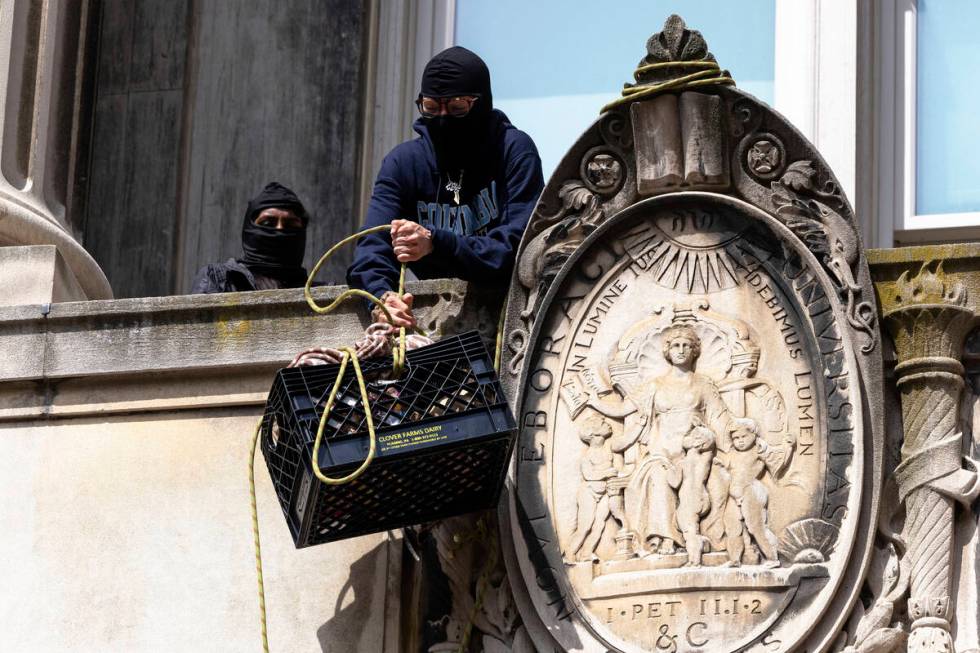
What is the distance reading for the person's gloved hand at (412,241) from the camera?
358 inches

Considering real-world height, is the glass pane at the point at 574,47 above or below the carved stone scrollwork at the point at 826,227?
above

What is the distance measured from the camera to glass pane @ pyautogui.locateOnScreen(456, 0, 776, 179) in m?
11.3

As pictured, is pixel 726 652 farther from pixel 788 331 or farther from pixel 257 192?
pixel 257 192

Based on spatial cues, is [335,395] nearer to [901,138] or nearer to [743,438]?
[743,438]

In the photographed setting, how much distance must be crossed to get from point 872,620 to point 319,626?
6.58ft

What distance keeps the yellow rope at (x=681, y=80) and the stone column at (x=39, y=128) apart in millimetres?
2604

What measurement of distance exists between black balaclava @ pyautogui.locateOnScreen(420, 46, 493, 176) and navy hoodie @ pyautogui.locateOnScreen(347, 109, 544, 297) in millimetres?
37

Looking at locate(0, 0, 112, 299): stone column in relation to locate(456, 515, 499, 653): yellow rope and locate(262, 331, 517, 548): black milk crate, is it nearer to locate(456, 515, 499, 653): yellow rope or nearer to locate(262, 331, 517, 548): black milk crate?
locate(262, 331, 517, 548): black milk crate

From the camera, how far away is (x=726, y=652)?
855cm

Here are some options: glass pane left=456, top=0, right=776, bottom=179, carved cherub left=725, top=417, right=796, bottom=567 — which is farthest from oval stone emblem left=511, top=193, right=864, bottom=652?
glass pane left=456, top=0, right=776, bottom=179

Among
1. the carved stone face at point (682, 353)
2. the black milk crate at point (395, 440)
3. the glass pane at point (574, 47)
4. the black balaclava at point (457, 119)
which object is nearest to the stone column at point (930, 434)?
the carved stone face at point (682, 353)

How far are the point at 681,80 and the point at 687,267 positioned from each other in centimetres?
66

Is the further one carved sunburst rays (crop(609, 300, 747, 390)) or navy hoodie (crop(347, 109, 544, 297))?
navy hoodie (crop(347, 109, 544, 297))

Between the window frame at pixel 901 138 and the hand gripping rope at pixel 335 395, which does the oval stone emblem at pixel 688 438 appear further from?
the window frame at pixel 901 138
